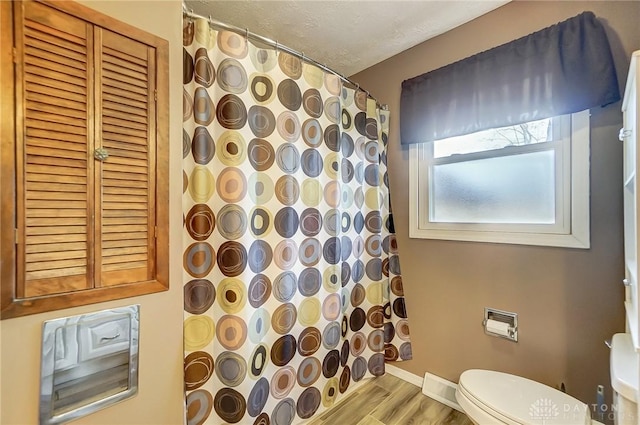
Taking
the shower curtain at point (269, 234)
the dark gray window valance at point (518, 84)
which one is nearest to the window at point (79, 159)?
the shower curtain at point (269, 234)

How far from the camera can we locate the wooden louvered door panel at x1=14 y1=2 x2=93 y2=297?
0.73 metres

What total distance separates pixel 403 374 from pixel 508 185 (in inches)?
58.8

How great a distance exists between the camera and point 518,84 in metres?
1.44

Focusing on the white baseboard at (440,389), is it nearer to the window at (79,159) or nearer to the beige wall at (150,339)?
the beige wall at (150,339)

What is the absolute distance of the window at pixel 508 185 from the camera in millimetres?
1327

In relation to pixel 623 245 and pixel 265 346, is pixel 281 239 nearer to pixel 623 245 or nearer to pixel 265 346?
pixel 265 346

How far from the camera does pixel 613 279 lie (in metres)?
1.23

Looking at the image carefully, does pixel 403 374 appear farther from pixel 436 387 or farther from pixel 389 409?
pixel 389 409

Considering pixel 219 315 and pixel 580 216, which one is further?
pixel 580 216

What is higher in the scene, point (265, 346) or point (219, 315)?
point (219, 315)

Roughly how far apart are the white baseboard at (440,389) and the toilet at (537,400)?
0.52 metres

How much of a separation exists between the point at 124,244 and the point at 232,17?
148 centimetres

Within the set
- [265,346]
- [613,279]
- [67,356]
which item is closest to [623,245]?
[613,279]

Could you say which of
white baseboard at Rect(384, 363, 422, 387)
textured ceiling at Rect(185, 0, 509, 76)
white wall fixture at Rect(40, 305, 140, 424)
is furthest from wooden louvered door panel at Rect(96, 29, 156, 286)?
white baseboard at Rect(384, 363, 422, 387)
